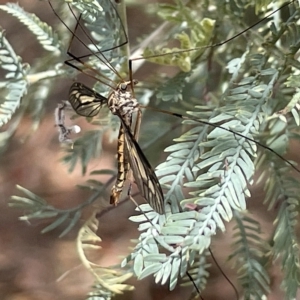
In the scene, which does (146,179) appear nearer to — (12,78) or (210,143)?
(210,143)

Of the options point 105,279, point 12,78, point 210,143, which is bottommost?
point 105,279

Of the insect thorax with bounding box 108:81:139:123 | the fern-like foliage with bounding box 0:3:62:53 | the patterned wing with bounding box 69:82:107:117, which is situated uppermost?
the fern-like foliage with bounding box 0:3:62:53

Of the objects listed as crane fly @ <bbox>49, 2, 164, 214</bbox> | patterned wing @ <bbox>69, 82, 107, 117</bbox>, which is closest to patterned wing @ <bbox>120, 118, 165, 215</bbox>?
crane fly @ <bbox>49, 2, 164, 214</bbox>

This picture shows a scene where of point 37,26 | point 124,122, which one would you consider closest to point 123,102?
point 124,122

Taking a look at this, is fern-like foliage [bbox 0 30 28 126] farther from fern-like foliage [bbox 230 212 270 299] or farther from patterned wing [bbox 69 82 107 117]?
fern-like foliage [bbox 230 212 270 299]

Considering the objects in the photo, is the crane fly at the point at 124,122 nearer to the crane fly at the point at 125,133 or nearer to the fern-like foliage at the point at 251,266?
the crane fly at the point at 125,133

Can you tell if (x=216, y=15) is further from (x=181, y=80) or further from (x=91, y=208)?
(x=91, y=208)

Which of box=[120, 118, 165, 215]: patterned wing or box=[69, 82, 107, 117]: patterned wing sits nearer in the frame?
box=[120, 118, 165, 215]: patterned wing
